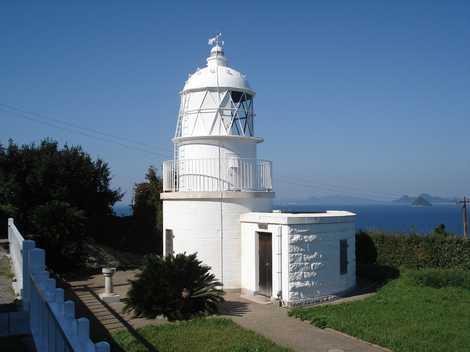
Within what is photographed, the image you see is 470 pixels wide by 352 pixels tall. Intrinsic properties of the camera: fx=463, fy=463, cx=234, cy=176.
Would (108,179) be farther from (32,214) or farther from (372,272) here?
(372,272)

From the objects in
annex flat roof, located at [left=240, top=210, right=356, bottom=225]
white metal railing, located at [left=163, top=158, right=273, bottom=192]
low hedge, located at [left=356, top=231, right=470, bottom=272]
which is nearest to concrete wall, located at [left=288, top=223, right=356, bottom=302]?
annex flat roof, located at [left=240, top=210, right=356, bottom=225]

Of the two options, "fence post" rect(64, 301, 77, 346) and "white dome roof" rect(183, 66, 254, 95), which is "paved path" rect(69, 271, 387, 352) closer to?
"fence post" rect(64, 301, 77, 346)

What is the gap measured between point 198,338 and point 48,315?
5060mm

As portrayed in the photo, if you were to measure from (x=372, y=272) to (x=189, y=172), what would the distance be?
793 centimetres

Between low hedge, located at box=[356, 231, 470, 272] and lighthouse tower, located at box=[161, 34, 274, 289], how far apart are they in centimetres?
587

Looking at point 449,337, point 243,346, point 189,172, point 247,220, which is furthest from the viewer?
point 189,172

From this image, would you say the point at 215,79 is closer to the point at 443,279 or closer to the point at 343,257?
the point at 343,257

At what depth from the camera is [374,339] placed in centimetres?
959

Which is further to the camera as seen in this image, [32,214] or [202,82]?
[32,214]

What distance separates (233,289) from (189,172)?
4.26 m

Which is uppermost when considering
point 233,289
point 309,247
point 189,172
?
point 189,172

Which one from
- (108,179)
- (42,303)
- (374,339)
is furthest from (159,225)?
(42,303)

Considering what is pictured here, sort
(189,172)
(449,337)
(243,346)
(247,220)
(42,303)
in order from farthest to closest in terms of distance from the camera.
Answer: (189,172), (247,220), (449,337), (243,346), (42,303)

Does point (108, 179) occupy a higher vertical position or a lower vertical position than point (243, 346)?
higher
